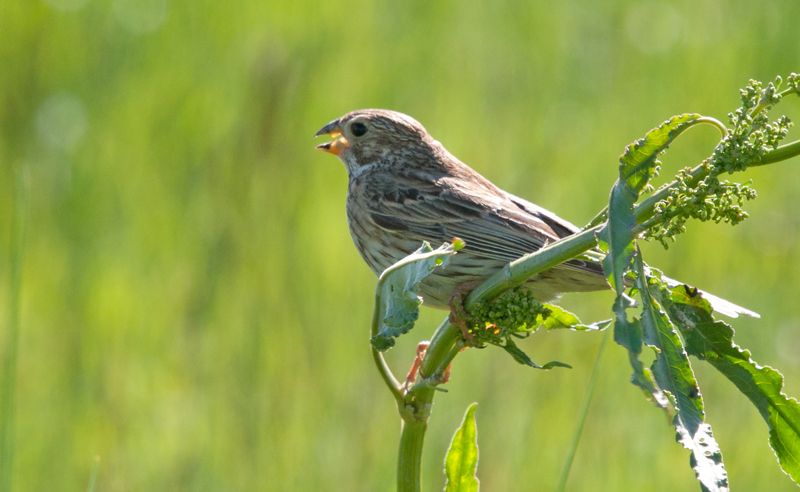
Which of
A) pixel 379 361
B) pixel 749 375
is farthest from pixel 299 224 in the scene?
pixel 749 375

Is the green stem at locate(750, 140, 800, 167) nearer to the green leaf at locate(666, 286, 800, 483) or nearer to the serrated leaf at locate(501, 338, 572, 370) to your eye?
the green leaf at locate(666, 286, 800, 483)

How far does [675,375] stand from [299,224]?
546 cm

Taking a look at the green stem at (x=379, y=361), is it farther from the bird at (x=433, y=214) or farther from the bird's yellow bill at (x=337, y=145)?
the bird's yellow bill at (x=337, y=145)

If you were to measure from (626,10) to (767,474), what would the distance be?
503 cm

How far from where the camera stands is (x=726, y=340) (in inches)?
91.0

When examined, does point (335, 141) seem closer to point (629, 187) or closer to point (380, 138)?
point (380, 138)

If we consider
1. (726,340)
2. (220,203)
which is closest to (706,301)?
(726,340)

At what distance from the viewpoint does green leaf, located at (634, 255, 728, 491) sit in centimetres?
215

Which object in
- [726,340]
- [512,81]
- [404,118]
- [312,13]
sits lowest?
[726,340]

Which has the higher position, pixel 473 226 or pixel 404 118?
pixel 404 118

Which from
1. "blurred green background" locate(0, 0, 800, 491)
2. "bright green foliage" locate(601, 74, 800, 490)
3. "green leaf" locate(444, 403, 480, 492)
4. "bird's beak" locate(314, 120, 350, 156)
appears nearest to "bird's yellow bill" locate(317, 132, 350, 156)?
"bird's beak" locate(314, 120, 350, 156)

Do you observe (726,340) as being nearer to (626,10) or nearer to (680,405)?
(680,405)

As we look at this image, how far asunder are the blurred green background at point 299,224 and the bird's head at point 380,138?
16.0 inches

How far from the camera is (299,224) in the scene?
754 cm
